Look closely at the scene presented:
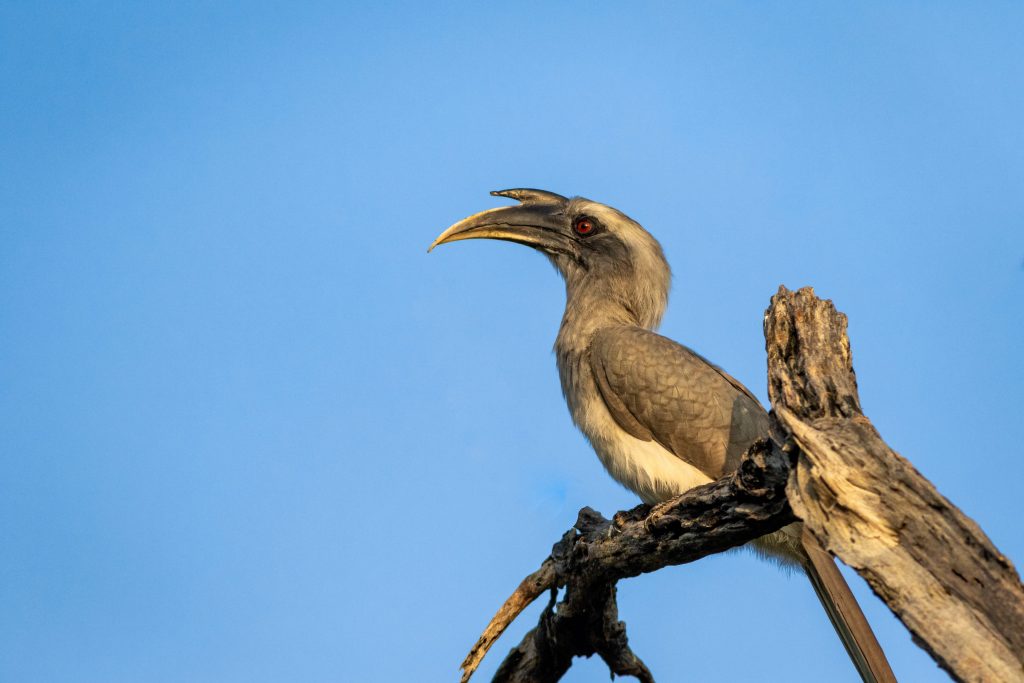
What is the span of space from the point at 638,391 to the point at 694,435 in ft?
1.40

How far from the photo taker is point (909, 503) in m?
3.06

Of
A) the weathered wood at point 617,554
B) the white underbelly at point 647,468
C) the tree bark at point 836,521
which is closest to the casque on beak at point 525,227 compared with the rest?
the white underbelly at point 647,468

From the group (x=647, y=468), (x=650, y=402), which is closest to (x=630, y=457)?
(x=647, y=468)

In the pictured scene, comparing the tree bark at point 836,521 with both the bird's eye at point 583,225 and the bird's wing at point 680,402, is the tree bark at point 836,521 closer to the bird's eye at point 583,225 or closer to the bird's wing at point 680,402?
the bird's wing at point 680,402

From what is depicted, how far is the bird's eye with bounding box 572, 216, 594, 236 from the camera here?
Answer: 24.7 ft

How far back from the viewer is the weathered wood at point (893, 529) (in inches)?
108

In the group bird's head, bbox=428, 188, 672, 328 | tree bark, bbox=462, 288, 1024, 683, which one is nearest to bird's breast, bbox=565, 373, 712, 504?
tree bark, bbox=462, 288, 1024, 683

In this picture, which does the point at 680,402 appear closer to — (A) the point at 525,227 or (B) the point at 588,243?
(B) the point at 588,243

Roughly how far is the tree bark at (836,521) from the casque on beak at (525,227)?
118 inches

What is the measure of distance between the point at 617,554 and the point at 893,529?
187 centimetres

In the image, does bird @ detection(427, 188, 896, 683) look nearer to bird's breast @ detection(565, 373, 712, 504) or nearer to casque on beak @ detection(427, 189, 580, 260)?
bird's breast @ detection(565, 373, 712, 504)

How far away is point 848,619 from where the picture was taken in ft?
14.9

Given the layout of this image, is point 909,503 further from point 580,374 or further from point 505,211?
point 505,211

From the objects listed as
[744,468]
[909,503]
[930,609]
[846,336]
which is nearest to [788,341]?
[846,336]
